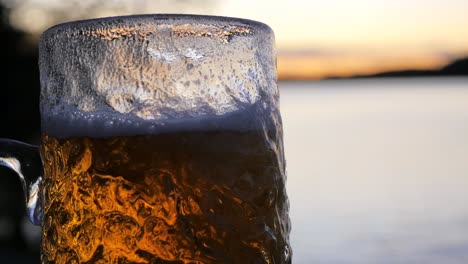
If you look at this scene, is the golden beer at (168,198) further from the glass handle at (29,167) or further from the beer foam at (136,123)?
the glass handle at (29,167)

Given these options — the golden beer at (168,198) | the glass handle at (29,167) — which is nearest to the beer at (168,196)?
the golden beer at (168,198)

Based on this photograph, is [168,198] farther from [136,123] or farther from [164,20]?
[164,20]

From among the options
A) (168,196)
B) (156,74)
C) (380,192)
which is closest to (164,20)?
(156,74)

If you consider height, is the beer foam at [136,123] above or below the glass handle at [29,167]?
above

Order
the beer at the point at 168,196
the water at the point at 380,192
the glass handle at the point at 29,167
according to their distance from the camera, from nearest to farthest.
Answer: the beer at the point at 168,196 → the glass handle at the point at 29,167 → the water at the point at 380,192

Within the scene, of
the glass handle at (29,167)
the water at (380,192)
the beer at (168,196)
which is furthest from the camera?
the water at (380,192)

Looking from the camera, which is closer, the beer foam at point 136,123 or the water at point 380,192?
the beer foam at point 136,123

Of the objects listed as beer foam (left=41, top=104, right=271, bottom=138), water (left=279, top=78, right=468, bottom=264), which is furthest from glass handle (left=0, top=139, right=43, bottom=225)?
water (left=279, top=78, right=468, bottom=264)

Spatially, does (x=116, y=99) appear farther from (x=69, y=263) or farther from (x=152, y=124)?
(x=69, y=263)
